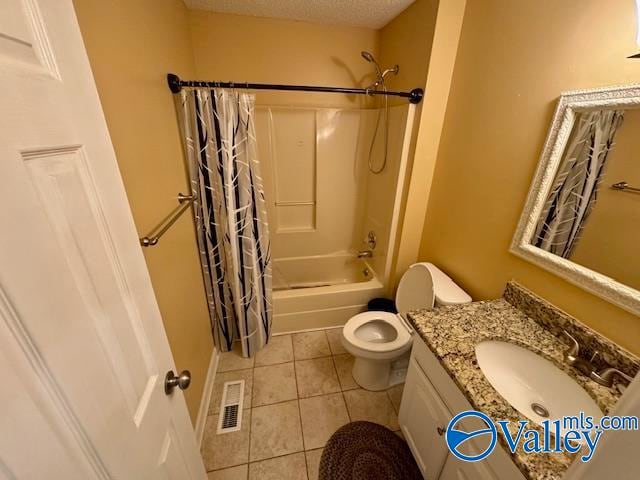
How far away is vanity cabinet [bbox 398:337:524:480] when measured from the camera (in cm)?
74

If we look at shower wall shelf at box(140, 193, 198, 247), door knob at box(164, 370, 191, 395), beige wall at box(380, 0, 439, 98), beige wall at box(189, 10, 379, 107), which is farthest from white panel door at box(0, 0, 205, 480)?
beige wall at box(189, 10, 379, 107)

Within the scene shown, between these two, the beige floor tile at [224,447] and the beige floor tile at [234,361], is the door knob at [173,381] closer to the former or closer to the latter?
the beige floor tile at [224,447]

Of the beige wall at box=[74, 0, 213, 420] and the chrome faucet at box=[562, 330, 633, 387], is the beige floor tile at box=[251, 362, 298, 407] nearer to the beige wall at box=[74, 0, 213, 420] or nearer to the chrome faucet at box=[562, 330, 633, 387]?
the beige wall at box=[74, 0, 213, 420]

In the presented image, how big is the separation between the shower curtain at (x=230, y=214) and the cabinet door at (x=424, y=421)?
105cm

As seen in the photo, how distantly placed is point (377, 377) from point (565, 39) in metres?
1.84

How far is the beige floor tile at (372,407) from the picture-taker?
149 cm

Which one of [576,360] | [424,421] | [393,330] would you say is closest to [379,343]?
[393,330]

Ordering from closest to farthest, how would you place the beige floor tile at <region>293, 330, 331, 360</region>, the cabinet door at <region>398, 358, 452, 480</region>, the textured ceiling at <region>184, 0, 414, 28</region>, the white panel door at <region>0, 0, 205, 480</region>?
the white panel door at <region>0, 0, 205, 480</region> < the cabinet door at <region>398, 358, 452, 480</region> < the textured ceiling at <region>184, 0, 414, 28</region> < the beige floor tile at <region>293, 330, 331, 360</region>

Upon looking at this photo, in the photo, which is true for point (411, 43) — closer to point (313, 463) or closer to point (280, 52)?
point (280, 52)

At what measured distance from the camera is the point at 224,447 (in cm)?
135

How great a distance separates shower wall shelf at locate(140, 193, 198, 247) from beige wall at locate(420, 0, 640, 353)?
4.91 feet

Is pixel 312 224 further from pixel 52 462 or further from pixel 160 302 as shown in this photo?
pixel 52 462

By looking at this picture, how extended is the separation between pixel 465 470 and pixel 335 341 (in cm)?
122

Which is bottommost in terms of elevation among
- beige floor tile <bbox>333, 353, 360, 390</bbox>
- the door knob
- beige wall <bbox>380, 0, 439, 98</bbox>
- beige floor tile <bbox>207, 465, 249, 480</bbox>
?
beige floor tile <bbox>207, 465, 249, 480</bbox>
